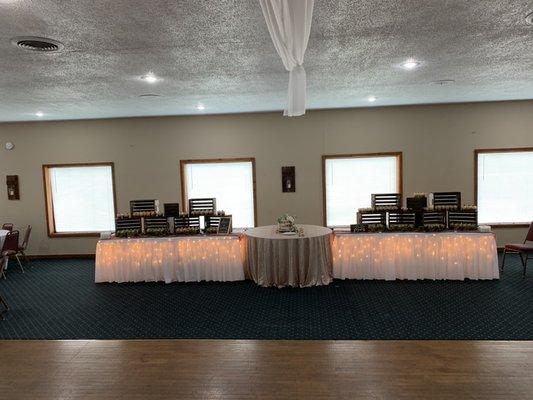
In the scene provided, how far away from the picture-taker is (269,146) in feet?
27.1

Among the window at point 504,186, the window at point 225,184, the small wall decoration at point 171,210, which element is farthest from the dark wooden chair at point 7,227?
the window at point 504,186

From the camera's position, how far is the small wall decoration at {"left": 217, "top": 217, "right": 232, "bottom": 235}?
652 cm

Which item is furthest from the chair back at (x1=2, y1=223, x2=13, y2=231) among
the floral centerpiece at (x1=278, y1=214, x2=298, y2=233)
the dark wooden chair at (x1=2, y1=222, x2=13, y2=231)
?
the floral centerpiece at (x1=278, y1=214, x2=298, y2=233)

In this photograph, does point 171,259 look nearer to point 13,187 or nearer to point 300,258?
point 300,258

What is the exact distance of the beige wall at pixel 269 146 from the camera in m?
7.92

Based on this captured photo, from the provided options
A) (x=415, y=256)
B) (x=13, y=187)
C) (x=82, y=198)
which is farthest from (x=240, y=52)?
(x=13, y=187)

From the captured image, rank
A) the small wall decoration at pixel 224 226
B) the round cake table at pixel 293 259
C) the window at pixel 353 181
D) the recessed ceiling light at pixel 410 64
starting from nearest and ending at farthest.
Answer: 1. the recessed ceiling light at pixel 410 64
2. the round cake table at pixel 293 259
3. the small wall decoration at pixel 224 226
4. the window at pixel 353 181

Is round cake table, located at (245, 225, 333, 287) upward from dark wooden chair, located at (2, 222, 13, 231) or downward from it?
downward

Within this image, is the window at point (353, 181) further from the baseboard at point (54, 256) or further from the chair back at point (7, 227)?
the chair back at point (7, 227)

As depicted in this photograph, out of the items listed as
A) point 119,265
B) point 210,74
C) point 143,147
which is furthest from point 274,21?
point 143,147

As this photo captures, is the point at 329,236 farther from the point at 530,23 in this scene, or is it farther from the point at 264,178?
the point at 530,23

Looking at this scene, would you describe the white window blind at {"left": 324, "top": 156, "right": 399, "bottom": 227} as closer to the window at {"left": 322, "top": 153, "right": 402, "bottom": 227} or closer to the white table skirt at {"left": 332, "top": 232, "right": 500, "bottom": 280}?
the window at {"left": 322, "top": 153, "right": 402, "bottom": 227}

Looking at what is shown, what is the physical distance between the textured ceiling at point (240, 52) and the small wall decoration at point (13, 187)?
236 cm

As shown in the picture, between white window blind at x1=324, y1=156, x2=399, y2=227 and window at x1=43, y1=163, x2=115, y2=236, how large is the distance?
16.9 feet
